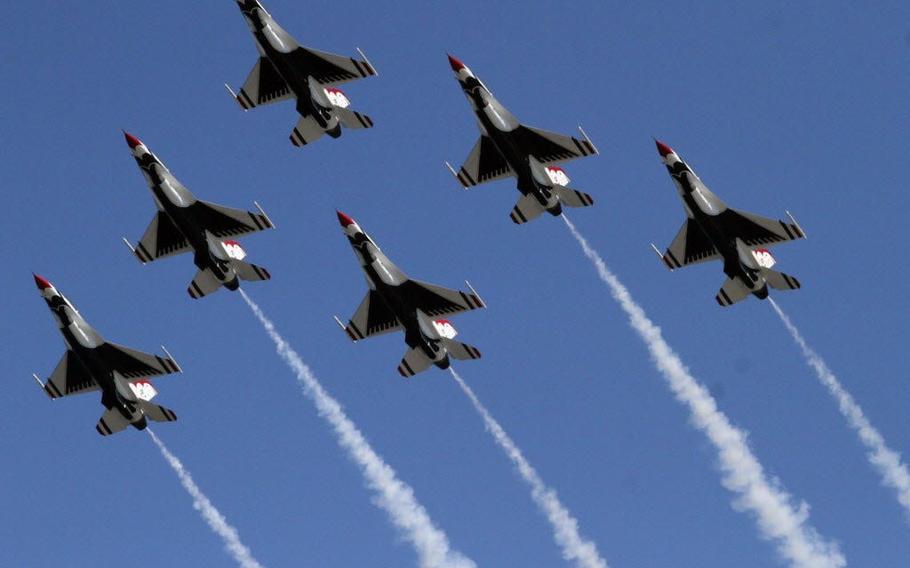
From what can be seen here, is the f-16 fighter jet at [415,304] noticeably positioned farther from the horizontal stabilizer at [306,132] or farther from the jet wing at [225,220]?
the horizontal stabilizer at [306,132]

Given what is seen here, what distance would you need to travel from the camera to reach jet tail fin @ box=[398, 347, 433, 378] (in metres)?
131

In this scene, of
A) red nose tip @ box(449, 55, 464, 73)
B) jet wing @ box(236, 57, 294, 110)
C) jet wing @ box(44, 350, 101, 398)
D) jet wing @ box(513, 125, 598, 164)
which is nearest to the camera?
red nose tip @ box(449, 55, 464, 73)

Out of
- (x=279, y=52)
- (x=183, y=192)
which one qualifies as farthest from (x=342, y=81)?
(x=183, y=192)

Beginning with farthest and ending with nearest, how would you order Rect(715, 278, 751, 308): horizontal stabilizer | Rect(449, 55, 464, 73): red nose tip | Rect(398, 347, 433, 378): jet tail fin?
Rect(449, 55, 464, 73): red nose tip → Rect(398, 347, 433, 378): jet tail fin → Rect(715, 278, 751, 308): horizontal stabilizer

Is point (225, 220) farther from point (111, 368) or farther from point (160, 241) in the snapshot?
point (111, 368)

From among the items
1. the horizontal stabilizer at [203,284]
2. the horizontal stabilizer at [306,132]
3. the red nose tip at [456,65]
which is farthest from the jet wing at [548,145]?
the horizontal stabilizer at [203,284]

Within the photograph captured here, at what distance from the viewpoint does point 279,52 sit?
134500mm

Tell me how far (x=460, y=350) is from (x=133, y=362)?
21614 mm

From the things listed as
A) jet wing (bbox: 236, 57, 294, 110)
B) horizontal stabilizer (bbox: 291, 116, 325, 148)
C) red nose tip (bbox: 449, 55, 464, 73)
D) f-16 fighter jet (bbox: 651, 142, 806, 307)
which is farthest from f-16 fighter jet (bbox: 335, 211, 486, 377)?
f-16 fighter jet (bbox: 651, 142, 806, 307)

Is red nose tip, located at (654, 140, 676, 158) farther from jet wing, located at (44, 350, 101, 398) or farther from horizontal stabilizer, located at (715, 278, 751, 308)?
jet wing, located at (44, 350, 101, 398)

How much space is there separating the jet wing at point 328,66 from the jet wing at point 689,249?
23.6 m

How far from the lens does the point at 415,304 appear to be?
130000 millimetres

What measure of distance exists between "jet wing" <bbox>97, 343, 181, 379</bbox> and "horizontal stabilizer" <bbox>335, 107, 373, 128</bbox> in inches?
777

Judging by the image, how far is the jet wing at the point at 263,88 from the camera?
138 metres
